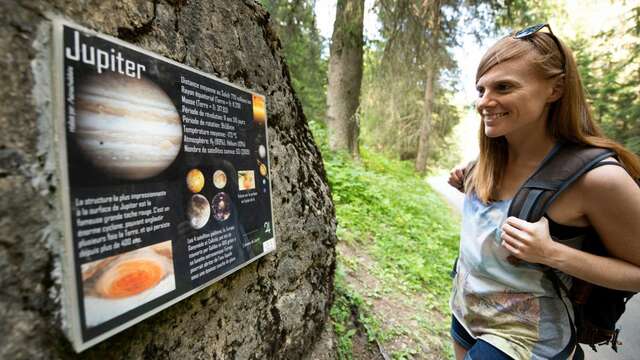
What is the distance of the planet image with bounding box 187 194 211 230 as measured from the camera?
3.67 feet

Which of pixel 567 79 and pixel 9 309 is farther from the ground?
pixel 567 79

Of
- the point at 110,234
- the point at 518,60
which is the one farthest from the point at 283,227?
the point at 518,60

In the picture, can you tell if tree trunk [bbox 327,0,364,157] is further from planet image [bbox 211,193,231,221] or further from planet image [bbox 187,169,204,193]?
planet image [bbox 187,169,204,193]

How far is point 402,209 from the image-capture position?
22.0ft

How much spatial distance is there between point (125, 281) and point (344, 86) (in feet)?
23.1

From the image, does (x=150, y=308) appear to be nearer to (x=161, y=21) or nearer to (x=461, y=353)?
(x=161, y=21)

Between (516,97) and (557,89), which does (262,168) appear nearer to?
(516,97)

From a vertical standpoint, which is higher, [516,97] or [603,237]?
[516,97]

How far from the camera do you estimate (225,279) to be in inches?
55.9

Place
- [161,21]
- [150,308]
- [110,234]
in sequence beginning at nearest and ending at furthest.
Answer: [110,234] → [150,308] → [161,21]

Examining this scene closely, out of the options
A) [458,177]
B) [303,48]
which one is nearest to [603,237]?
[458,177]

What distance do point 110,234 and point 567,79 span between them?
6.16 ft

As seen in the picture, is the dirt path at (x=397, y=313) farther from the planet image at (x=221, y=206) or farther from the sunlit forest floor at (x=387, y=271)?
the planet image at (x=221, y=206)

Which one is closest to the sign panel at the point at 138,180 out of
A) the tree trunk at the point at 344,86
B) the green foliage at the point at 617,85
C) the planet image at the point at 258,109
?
the planet image at the point at 258,109
